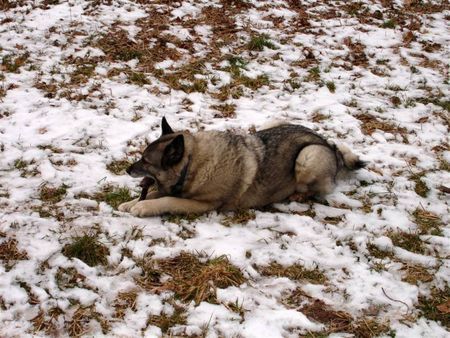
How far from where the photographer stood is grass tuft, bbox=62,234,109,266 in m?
4.08

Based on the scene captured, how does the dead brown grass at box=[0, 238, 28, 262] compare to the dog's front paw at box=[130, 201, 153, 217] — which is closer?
the dead brown grass at box=[0, 238, 28, 262]

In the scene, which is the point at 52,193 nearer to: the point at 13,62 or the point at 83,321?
the point at 83,321

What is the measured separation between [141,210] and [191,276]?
1.10 meters

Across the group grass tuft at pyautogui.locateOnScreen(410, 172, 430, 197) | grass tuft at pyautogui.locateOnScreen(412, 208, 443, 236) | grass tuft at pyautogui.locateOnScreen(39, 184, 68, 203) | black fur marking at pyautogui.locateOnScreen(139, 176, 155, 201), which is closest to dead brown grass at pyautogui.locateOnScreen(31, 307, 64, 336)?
grass tuft at pyautogui.locateOnScreen(39, 184, 68, 203)

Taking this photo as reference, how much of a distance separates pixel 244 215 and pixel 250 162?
622 mm

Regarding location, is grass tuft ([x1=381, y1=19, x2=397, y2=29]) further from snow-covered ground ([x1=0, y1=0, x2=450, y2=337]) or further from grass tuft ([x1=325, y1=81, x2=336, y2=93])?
grass tuft ([x1=325, y1=81, x2=336, y2=93])

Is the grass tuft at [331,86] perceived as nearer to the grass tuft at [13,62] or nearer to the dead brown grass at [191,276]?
the dead brown grass at [191,276]

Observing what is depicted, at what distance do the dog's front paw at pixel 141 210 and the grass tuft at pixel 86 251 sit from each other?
0.69 meters

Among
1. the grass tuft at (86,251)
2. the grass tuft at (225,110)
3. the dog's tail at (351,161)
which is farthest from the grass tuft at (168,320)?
the grass tuft at (225,110)

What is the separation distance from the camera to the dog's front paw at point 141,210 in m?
4.76

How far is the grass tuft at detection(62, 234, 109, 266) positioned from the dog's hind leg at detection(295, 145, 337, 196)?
96.6 inches

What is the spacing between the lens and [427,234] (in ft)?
15.9

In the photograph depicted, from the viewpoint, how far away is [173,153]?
187 inches

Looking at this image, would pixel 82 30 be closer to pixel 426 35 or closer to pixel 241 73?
pixel 241 73
